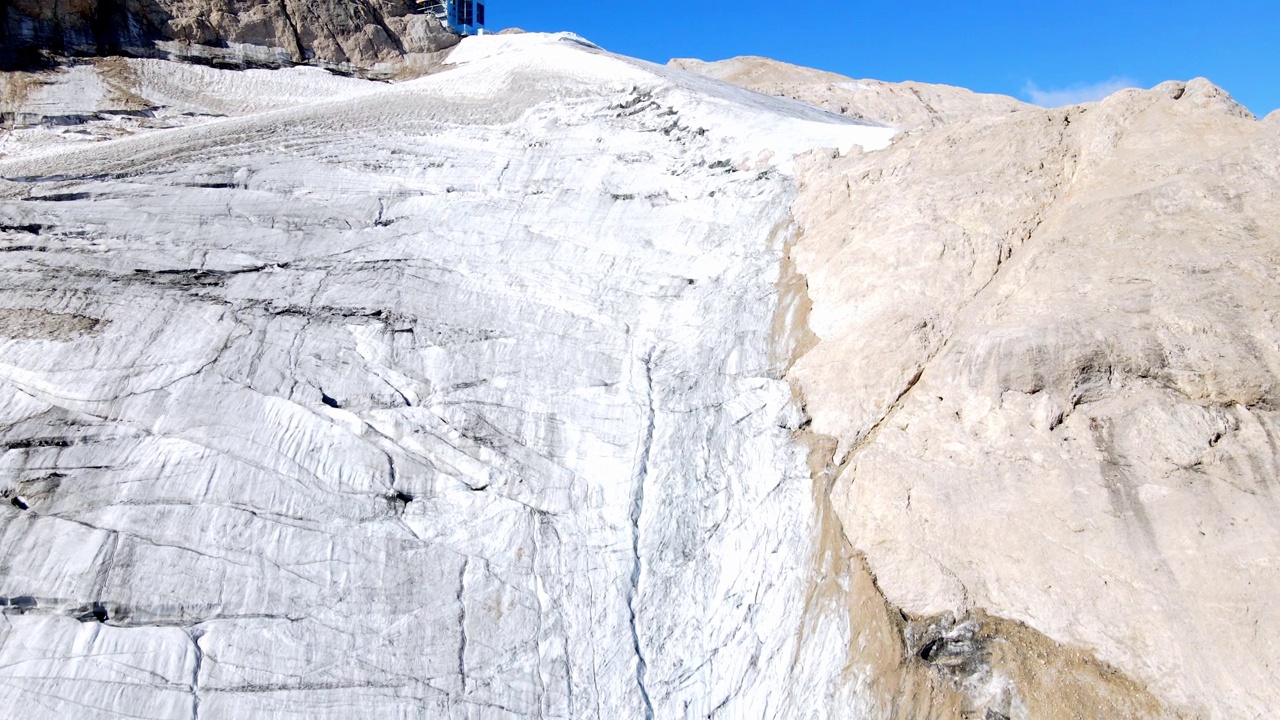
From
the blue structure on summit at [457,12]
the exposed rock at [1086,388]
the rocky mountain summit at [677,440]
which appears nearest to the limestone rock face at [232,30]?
the blue structure on summit at [457,12]

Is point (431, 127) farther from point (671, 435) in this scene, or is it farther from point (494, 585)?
point (494, 585)

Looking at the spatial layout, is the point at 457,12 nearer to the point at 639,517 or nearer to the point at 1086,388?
the point at 639,517

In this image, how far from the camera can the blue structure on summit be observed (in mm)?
23031

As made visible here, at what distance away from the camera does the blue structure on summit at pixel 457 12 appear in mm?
23031

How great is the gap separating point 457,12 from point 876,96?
14.4 m

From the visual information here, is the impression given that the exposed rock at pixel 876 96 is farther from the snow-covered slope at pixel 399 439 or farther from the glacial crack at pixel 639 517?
the glacial crack at pixel 639 517

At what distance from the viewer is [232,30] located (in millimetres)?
18516

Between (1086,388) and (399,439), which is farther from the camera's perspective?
(399,439)

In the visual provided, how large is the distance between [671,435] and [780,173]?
497 cm

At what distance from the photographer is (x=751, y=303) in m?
9.68

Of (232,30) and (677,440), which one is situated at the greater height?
(232,30)

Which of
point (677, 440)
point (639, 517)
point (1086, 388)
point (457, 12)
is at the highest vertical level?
point (457, 12)

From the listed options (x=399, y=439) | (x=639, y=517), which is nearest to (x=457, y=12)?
(x=399, y=439)

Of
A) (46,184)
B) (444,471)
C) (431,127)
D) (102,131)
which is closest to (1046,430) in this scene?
(444,471)
